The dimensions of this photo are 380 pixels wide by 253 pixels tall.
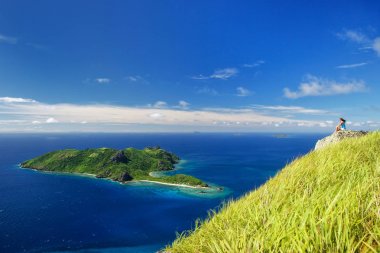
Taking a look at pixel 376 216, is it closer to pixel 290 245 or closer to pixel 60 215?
pixel 290 245

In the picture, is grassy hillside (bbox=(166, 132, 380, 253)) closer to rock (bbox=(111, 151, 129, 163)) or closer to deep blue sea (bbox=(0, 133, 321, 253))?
deep blue sea (bbox=(0, 133, 321, 253))

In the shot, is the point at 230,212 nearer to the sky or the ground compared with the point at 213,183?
nearer to the sky

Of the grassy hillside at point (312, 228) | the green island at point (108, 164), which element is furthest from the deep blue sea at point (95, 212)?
the grassy hillside at point (312, 228)

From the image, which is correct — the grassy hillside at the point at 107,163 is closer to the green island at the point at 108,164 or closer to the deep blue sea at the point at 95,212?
the green island at the point at 108,164

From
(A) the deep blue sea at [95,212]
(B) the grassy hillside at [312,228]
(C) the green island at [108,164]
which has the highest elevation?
(B) the grassy hillside at [312,228]

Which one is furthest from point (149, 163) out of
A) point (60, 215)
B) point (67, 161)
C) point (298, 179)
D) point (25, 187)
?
point (298, 179)

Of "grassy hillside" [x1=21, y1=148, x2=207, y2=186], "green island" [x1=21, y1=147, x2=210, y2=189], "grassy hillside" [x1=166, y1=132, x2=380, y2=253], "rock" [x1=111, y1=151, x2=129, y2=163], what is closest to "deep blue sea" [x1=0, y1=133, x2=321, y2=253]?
"green island" [x1=21, y1=147, x2=210, y2=189]

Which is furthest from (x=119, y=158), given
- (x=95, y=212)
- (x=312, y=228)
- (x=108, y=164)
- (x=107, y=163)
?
(x=312, y=228)

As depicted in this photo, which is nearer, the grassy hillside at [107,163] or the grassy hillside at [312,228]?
the grassy hillside at [312,228]
